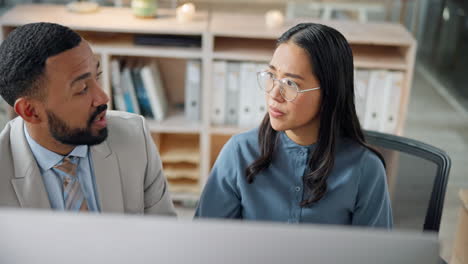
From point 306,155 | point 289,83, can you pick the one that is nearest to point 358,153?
point 306,155

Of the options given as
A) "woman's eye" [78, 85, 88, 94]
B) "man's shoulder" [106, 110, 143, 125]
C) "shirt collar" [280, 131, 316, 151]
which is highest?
"woman's eye" [78, 85, 88, 94]

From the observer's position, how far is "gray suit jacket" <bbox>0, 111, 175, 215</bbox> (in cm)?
140

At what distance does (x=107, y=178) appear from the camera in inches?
59.9

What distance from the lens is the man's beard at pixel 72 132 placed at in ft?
4.62

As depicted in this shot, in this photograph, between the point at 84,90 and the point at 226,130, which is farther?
the point at 226,130

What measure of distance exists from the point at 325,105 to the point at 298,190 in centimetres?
23

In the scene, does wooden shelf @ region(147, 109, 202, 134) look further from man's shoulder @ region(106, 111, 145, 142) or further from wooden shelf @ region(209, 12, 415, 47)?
man's shoulder @ region(106, 111, 145, 142)

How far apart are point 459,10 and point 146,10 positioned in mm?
2719

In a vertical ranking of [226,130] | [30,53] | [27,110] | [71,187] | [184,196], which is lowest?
[184,196]

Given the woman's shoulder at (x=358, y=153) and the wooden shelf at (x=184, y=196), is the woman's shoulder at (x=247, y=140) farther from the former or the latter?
the wooden shelf at (x=184, y=196)

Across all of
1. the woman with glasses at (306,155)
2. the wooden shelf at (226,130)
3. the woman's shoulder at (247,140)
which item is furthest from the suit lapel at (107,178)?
the wooden shelf at (226,130)

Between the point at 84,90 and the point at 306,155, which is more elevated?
the point at 84,90

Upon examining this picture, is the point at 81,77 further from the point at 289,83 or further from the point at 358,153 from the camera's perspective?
the point at 358,153

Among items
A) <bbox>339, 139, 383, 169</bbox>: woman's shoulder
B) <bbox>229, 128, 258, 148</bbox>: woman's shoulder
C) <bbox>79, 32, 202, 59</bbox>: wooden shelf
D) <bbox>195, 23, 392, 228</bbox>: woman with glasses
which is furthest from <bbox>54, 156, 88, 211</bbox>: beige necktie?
<bbox>79, 32, 202, 59</bbox>: wooden shelf
